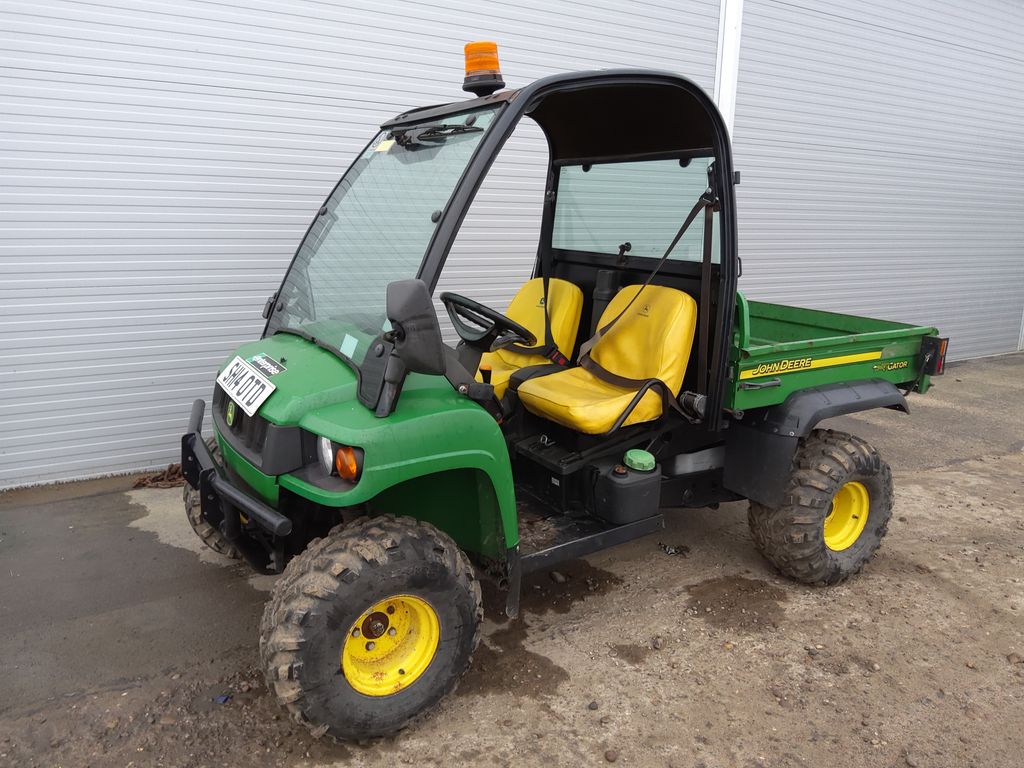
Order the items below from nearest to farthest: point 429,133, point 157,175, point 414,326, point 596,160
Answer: point 414,326
point 429,133
point 596,160
point 157,175

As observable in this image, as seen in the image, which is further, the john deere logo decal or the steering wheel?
the john deere logo decal

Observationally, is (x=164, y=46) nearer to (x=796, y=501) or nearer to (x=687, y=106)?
(x=687, y=106)

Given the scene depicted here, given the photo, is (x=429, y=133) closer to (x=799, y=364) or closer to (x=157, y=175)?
(x=799, y=364)

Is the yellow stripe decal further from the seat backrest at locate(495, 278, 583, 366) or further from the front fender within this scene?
the front fender

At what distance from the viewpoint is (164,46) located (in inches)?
191

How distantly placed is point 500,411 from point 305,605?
3.29 ft

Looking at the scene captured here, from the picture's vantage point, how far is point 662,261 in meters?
3.39

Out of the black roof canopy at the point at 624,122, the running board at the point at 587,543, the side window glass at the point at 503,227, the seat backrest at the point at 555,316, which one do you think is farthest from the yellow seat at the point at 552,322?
the side window glass at the point at 503,227

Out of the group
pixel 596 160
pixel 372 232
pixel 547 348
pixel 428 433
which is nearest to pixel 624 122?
pixel 596 160

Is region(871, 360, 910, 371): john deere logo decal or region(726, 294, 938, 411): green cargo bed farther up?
→ region(726, 294, 938, 411): green cargo bed

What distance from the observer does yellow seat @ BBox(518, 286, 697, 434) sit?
3.22 m

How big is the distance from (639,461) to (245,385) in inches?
63.0

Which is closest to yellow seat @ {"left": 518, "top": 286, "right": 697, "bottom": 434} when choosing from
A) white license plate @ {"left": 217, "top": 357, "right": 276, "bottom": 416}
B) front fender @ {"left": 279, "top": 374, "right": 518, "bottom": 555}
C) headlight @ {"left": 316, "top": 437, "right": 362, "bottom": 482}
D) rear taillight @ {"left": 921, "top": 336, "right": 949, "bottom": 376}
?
front fender @ {"left": 279, "top": 374, "right": 518, "bottom": 555}

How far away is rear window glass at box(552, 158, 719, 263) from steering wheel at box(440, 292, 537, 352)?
81 cm
